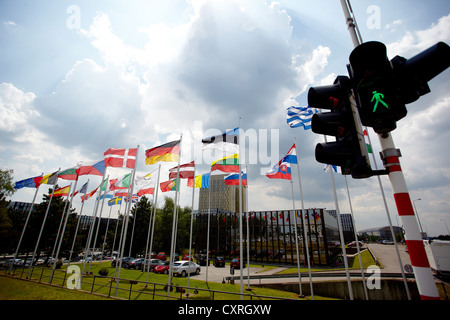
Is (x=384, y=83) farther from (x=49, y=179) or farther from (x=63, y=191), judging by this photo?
(x=63, y=191)

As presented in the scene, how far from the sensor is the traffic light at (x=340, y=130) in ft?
8.23

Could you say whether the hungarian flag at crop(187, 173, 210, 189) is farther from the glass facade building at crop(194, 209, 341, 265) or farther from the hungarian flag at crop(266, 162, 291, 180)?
the glass facade building at crop(194, 209, 341, 265)

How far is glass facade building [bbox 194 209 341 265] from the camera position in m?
38.2

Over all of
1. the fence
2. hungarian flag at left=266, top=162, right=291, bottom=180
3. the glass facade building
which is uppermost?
hungarian flag at left=266, top=162, right=291, bottom=180

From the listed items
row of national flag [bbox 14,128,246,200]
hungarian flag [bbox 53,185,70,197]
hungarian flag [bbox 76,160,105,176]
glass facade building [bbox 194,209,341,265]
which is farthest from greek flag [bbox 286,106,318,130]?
glass facade building [bbox 194,209,341,265]

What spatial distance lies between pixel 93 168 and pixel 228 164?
482 inches

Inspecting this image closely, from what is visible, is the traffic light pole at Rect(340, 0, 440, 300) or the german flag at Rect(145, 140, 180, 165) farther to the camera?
the german flag at Rect(145, 140, 180, 165)

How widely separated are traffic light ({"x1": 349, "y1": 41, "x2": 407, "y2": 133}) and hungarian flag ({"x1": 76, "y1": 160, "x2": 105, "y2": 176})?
19598 mm

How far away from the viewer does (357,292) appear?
64.0 ft

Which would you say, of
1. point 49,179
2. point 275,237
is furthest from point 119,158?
point 275,237

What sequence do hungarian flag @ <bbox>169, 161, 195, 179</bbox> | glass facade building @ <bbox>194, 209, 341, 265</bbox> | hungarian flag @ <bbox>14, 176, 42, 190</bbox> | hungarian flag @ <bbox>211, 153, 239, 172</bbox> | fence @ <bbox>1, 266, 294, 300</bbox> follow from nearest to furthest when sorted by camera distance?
fence @ <bbox>1, 266, 294, 300</bbox>
hungarian flag @ <bbox>211, 153, 239, 172</bbox>
hungarian flag @ <bbox>169, 161, 195, 179</bbox>
hungarian flag @ <bbox>14, 176, 42, 190</bbox>
glass facade building @ <bbox>194, 209, 341, 265</bbox>
